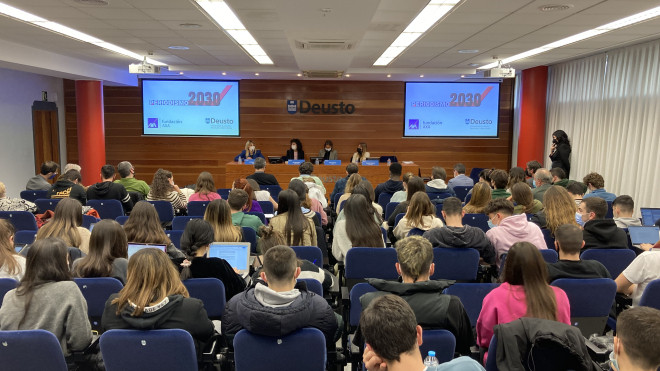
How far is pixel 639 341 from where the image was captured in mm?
1986

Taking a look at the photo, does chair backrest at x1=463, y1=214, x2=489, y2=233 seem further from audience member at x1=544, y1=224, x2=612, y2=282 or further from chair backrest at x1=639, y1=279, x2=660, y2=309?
chair backrest at x1=639, y1=279, x2=660, y2=309

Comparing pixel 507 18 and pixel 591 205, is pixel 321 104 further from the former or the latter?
pixel 591 205

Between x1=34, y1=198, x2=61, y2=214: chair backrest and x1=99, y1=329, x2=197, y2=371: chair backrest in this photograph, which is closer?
x1=99, y1=329, x2=197, y2=371: chair backrest

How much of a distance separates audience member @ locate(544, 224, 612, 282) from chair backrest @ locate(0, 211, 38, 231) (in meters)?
5.51

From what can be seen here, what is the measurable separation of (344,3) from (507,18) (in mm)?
2241

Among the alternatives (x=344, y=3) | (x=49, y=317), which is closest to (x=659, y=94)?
(x=344, y=3)

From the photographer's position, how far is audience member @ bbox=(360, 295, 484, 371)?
189 cm

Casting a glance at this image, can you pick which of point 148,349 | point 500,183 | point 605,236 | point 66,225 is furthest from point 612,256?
point 66,225

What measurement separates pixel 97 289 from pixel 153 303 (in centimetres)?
94

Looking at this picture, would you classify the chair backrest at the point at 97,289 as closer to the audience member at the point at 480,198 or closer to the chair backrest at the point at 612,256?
the chair backrest at the point at 612,256

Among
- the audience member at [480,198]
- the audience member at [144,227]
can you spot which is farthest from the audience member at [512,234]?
the audience member at [144,227]

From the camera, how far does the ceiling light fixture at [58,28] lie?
614 cm

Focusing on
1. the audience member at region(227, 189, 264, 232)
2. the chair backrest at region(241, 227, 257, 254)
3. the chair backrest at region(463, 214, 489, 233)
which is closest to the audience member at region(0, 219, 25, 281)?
the chair backrest at region(241, 227, 257, 254)

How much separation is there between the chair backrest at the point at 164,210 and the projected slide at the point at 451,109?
9212 mm
